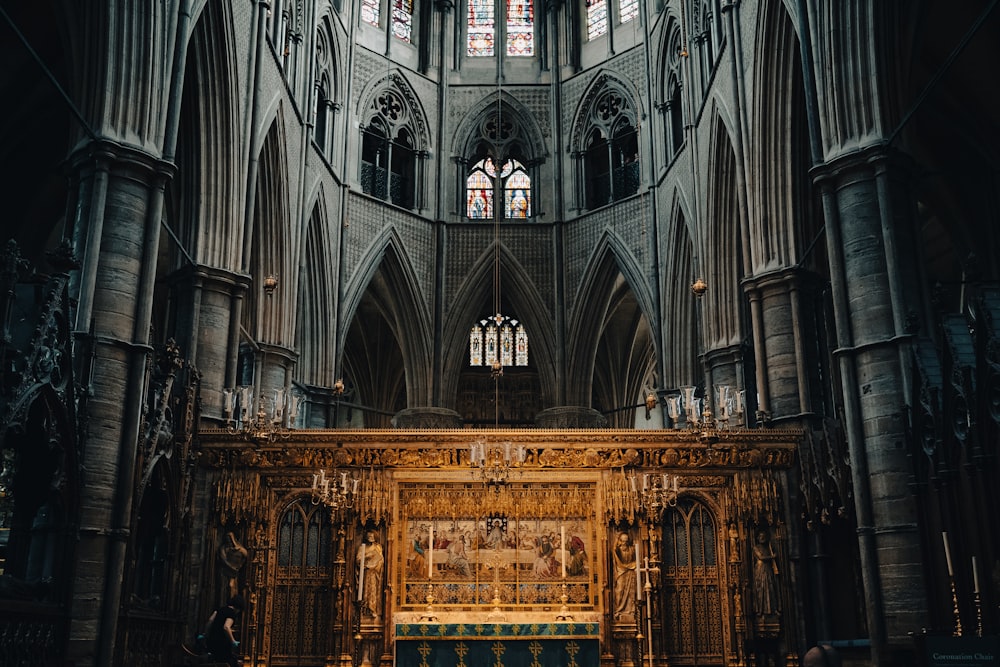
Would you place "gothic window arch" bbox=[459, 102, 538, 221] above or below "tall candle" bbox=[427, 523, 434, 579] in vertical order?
above

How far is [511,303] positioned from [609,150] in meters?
5.67

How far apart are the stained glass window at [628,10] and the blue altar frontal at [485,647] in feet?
72.5

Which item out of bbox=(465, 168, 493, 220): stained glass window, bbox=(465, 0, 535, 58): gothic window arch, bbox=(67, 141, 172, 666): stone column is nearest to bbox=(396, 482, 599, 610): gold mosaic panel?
bbox=(67, 141, 172, 666): stone column

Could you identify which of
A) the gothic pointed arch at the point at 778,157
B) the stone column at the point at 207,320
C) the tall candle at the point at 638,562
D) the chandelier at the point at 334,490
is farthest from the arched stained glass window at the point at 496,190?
the tall candle at the point at 638,562

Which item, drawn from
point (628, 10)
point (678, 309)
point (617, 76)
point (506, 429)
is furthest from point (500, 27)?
point (506, 429)

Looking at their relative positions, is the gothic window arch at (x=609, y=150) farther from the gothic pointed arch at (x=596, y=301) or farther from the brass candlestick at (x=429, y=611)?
the brass candlestick at (x=429, y=611)

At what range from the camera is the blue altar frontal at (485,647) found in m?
14.3

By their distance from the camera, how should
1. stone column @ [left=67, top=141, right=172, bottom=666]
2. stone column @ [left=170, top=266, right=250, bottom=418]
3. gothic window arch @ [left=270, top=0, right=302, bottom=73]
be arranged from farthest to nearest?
gothic window arch @ [left=270, top=0, right=302, bottom=73], stone column @ [left=170, top=266, right=250, bottom=418], stone column @ [left=67, top=141, right=172, bottom=666]

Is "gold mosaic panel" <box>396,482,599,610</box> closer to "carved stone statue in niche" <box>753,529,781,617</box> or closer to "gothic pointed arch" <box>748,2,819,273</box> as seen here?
"carved stone statue in niche" <box>753,529,781,617</box>

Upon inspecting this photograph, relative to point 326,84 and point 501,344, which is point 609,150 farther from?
point 326,84

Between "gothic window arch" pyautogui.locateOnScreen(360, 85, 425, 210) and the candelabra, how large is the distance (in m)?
16.4

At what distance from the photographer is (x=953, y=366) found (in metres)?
11.7

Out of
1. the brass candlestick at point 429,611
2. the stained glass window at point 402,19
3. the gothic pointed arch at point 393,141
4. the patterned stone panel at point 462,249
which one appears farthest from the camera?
the stained glass window at point 402,19

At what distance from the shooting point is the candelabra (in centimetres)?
1470
